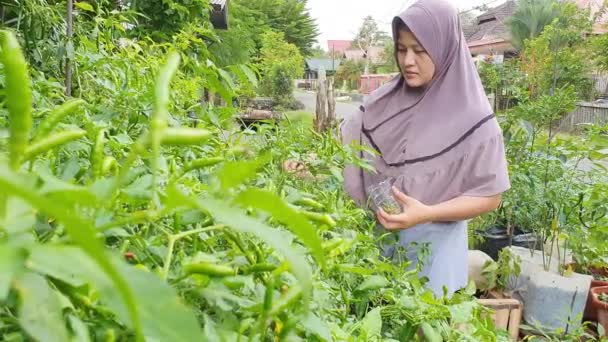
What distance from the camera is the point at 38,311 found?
193mm

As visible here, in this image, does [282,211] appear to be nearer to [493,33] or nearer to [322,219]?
[322,219]

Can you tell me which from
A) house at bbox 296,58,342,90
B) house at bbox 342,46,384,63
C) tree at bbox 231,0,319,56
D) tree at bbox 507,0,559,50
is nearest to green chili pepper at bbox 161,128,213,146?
tree at bbox 507,0,559,50

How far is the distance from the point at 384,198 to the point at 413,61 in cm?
41

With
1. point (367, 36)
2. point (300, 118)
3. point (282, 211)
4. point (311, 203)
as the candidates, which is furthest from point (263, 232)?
point (367, 36)

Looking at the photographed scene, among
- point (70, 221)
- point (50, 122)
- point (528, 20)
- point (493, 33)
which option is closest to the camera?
point (70, 221)

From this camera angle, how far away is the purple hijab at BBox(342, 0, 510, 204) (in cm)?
165

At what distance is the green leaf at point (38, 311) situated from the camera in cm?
19

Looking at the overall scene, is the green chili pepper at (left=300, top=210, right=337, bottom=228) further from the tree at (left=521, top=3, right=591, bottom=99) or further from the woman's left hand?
the tree at (left=521, top=3, right=591, bottom=99)

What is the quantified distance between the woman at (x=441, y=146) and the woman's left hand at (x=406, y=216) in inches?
2.9

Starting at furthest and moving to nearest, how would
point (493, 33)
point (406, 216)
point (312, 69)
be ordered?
point (312, 69), point (493, 33), point (406, 216)

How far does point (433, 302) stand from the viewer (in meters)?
0.67

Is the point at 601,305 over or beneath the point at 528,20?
beneath

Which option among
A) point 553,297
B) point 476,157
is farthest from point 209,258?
point 553,297

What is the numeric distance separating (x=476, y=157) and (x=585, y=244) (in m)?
1.27
